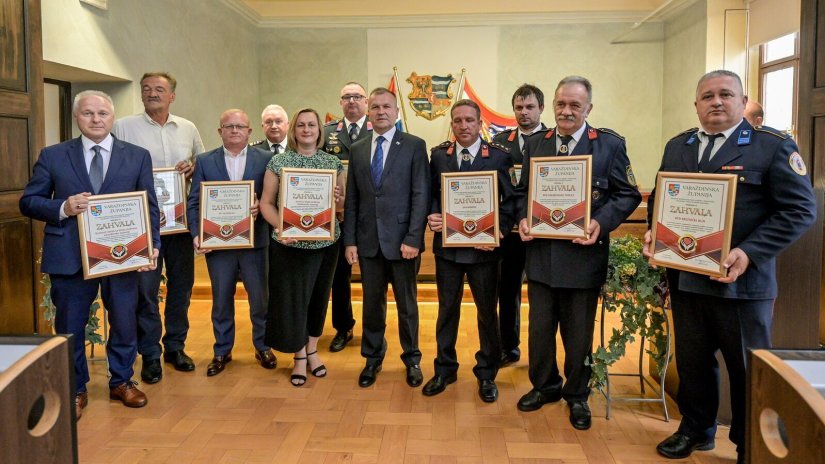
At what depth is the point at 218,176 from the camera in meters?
3.38

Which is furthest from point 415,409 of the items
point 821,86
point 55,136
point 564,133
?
point 55,136

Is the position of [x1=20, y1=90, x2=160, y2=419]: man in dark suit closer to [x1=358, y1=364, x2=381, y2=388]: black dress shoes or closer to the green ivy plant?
[x1=358, y1=364, x2=381, y2=388]: black dress shoes

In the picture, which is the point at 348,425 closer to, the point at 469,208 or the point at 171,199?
the point at 469,208

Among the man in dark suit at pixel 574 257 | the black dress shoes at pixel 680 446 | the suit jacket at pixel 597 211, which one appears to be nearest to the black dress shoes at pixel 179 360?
the man in dark suit at pixel 574 257

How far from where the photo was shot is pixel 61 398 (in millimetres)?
1174

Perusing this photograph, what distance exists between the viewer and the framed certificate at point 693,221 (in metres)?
2.14

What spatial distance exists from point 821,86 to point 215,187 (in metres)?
3.09

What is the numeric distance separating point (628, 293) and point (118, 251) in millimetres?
2399

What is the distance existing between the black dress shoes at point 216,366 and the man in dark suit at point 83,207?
0.48 meters

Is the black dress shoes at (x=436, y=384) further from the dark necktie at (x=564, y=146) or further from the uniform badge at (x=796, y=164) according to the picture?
the uniform badge at (x=796, y=164)

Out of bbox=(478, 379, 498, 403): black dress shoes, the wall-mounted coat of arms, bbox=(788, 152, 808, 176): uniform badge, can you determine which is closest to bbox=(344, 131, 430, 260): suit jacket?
bbox=(478, 379, 498, 403): black dress shoes

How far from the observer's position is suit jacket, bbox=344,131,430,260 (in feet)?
10.0

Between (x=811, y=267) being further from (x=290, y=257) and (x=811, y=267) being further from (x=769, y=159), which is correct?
(x=290, y=257)

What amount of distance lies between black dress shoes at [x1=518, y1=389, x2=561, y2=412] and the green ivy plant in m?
0.24
